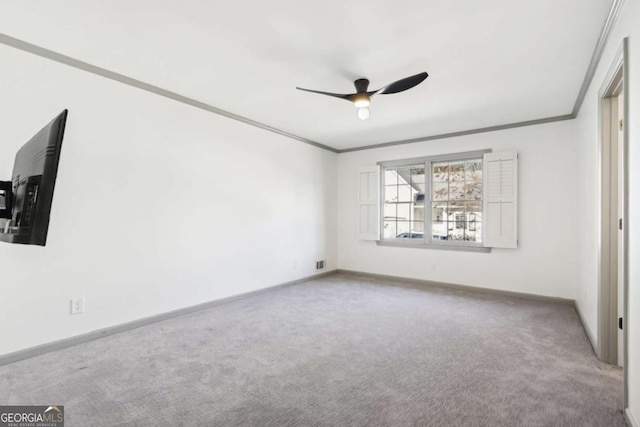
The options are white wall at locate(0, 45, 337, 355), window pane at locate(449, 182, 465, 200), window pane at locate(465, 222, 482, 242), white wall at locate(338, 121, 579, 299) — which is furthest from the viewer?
window pane at locate(449, 182, 465, 200)

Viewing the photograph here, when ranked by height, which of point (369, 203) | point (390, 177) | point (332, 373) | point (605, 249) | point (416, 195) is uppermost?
point (390, 177)

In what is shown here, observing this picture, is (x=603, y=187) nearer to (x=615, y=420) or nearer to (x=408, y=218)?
(x=615, y=420)

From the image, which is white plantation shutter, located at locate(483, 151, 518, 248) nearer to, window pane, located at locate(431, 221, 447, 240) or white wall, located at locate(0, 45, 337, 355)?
window pane, located at locate(431, 221, 447, 240)

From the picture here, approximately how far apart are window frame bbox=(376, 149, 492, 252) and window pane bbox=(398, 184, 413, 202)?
12.2 inches

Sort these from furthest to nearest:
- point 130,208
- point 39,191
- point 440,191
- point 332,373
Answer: point 440,191, point 130,208, point 332,373, point 39,191

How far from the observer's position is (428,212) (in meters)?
5.40

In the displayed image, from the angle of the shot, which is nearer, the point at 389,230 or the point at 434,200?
the point at 434,200

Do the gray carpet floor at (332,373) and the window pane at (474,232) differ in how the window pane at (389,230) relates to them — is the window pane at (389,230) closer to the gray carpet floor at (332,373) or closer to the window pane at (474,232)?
the window pane at (474,232)

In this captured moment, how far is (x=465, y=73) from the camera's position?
3070 mm

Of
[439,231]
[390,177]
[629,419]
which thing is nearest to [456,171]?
[439,231]

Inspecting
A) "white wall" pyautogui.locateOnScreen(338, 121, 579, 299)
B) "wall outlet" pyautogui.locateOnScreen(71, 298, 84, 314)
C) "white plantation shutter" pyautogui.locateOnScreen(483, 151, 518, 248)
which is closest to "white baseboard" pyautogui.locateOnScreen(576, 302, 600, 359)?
"white wall" pyautogui.locateOnScreen(338, 121, 579, 299)

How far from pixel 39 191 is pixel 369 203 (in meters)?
5.11

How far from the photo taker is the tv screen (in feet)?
4.28

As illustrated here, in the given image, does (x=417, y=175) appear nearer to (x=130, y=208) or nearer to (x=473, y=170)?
(x=473, y=170)
